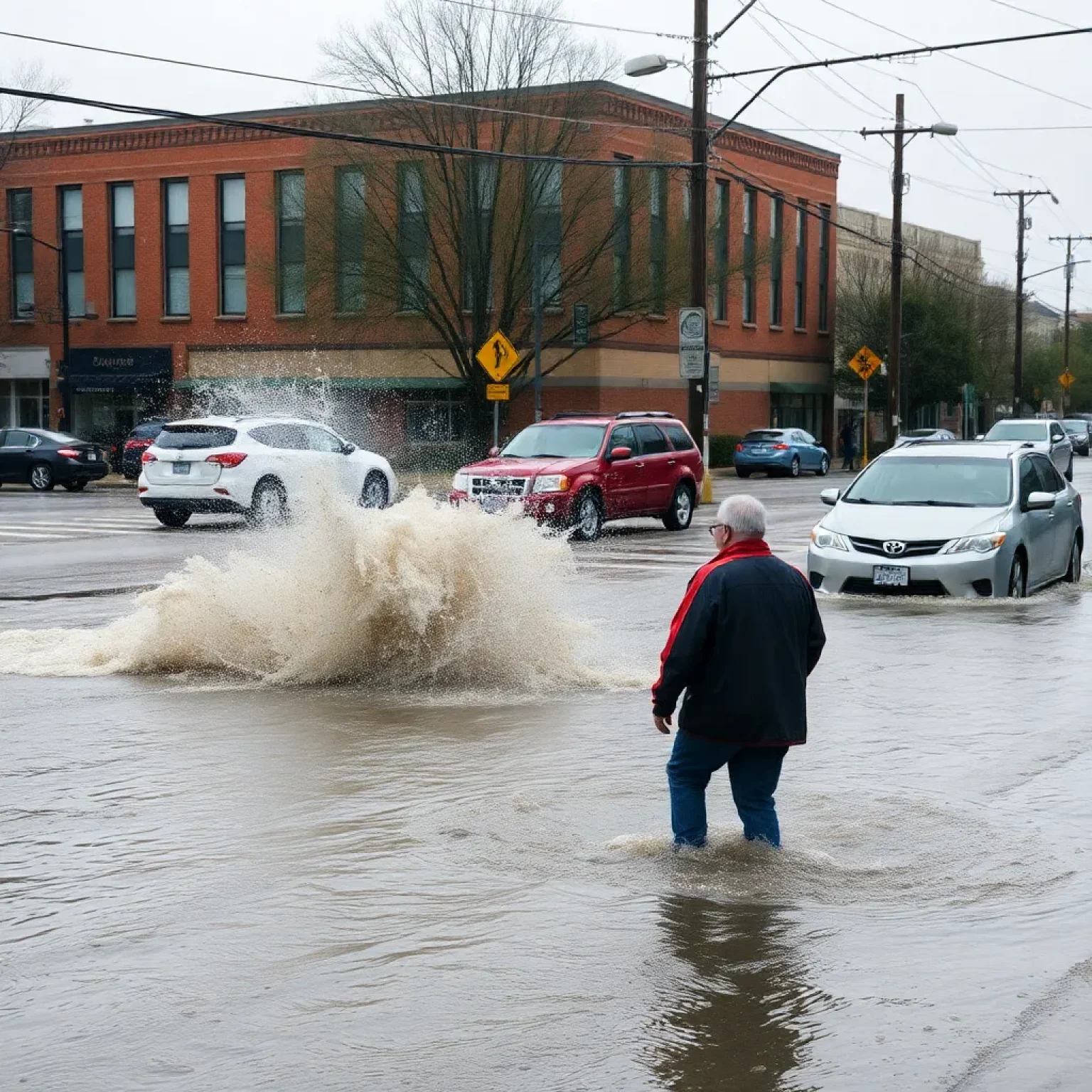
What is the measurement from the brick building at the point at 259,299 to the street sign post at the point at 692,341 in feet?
41.6

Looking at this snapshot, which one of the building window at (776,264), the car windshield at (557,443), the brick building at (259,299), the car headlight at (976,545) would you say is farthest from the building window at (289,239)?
the car headlight at (976,545)

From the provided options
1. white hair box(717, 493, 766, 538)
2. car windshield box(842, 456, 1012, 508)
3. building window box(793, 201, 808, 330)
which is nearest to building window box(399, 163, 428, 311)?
building window box(793, 201, 808, 330)

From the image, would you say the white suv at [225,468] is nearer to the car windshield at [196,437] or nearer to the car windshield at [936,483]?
the car windshield at [196,437]

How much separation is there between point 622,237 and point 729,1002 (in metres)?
41.8

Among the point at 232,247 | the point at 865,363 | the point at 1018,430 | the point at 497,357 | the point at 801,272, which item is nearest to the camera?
the point at 497,357

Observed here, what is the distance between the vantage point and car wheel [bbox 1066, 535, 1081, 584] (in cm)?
1759

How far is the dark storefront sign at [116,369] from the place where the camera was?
183 ft

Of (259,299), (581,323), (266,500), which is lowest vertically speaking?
(266,500)

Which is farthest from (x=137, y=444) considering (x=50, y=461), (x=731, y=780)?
(x=731, y=780)

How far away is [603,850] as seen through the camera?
6.80 metres

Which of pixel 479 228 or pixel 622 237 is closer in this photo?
pixel 479 228

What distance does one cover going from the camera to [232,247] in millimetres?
54531

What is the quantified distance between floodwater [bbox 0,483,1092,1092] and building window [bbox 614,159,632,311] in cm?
3433

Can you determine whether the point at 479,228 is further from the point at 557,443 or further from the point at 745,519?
the point at 745,519
